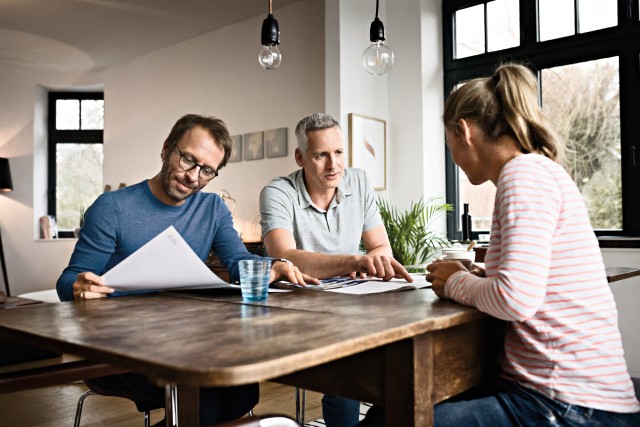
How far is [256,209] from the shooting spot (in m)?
5.25

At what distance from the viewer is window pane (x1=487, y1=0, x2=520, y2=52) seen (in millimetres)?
4229

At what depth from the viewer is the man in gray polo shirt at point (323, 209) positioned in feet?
6.96

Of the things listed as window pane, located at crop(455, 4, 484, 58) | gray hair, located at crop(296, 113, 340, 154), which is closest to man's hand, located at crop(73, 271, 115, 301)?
gray hair, located at crop(296, 113, 340, 154)

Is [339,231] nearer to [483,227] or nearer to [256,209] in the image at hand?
[483,227]

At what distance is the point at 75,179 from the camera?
750 cm

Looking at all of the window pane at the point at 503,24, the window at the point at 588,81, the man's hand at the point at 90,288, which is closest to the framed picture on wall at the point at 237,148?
the window at the point at 588,81

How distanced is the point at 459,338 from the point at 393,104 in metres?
3.57

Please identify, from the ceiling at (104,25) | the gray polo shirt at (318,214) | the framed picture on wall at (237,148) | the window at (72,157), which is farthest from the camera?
the window at (72,157)

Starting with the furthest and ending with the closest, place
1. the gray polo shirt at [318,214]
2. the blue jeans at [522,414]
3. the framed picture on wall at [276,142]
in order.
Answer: the framed picture on wall at [276,142]
the gray polo shirt at [318,214]
the blue jeans at [522,414]

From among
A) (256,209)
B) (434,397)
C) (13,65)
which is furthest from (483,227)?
(13,65)

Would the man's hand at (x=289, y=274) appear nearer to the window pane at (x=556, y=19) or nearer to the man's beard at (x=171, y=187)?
the man's beard at (x=171, y=187)

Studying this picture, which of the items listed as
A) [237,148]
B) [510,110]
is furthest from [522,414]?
[237,148]

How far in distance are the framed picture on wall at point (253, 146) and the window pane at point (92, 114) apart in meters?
3.04

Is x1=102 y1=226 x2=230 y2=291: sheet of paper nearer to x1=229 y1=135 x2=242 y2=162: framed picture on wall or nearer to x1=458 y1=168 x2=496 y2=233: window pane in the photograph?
x1=458 y1=168 x2=496 y2=233: window pane
